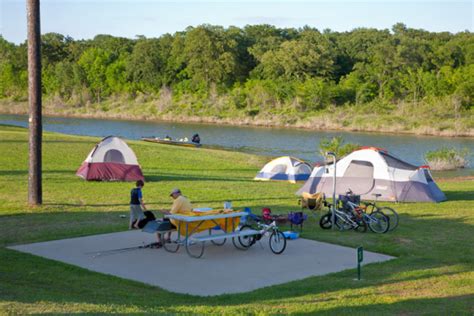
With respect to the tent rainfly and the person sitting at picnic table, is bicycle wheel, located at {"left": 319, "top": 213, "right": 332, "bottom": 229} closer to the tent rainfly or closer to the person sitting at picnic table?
the person sitting at picnic table

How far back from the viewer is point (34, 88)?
18.2 m

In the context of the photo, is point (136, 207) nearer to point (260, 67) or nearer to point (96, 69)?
point (260, 67)

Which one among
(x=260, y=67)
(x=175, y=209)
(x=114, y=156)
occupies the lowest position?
(x=175, y=209)

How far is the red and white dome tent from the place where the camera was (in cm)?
2475

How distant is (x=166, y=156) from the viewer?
34.8 m

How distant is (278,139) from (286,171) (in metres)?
31.9

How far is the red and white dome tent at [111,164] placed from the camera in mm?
24750

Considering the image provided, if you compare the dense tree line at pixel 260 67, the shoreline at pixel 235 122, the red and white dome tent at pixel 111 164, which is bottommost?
the red and white dome tent at pixel 111 164

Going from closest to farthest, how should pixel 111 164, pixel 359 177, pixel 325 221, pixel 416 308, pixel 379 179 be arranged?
pixel 416 308 → pixel 325 221 → pixel 379 179 → pixel 359 177 → pixel 111 164

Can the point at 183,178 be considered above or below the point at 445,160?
below

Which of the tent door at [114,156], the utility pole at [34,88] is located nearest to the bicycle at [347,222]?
the utility pole at [34,88]

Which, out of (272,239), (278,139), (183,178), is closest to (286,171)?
(183,178)

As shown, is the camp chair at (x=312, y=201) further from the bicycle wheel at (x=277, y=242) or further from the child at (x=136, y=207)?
the bicycle wheel at (x=277, y=242)

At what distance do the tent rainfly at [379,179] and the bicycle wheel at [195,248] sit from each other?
849 centimetres
